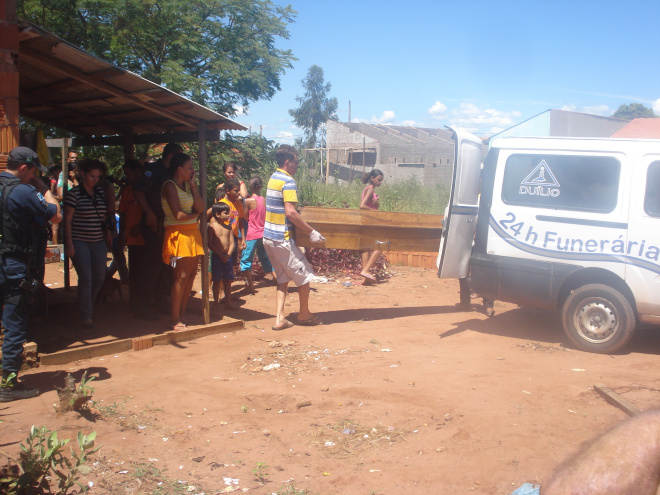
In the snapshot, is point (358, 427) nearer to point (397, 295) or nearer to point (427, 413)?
point (427, 413)

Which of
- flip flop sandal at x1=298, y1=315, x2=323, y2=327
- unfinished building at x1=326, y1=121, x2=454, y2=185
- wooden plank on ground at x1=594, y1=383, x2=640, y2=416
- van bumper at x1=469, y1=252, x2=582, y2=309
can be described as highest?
unfinished building at x1=326, y1=121, x2=454, y2=185

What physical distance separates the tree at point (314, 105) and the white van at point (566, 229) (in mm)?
51955

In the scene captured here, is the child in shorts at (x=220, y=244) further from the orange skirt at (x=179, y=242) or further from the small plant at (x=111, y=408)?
the small plant at (x=111, y=408)

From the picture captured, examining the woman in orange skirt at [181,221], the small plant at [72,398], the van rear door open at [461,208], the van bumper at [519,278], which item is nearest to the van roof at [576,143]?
the van rear door open at [461,208]

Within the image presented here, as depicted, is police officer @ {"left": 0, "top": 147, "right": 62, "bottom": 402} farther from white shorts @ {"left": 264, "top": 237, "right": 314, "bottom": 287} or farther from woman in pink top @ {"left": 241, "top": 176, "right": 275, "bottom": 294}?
woman in pink top @ {"left": 241, "top": 176, "right": 275, "bottom": 294}

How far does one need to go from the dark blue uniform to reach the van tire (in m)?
5.37

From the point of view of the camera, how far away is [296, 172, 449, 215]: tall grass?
1509 cm

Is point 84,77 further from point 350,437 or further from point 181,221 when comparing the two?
point 350,437

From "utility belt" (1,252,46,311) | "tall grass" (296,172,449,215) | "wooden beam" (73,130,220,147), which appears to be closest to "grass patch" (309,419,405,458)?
"utility belt" (1,252,46,311)

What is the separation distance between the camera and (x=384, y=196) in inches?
712

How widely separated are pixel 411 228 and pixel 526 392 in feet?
10.4

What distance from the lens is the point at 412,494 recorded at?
3.31 metres

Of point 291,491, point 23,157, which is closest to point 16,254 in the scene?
point 23,157

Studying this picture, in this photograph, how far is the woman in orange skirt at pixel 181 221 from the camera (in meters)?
6.20
